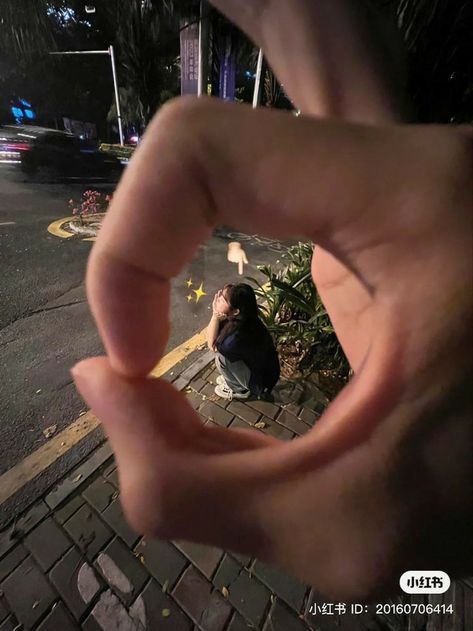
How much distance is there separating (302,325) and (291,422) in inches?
39.1

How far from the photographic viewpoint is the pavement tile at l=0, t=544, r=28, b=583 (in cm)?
177

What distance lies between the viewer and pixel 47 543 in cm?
188

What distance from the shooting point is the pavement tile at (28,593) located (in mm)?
1622

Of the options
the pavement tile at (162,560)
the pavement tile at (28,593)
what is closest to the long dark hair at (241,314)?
the pavement tile at (162,560)

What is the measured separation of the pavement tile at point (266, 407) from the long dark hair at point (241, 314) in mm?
616

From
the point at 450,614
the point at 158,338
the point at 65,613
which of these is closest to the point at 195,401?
the point at 65,613

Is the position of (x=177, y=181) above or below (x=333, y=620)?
above

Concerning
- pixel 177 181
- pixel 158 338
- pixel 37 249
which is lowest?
pixel 37 249

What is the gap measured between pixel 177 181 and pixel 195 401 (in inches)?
103

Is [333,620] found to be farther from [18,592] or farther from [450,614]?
[18,592]

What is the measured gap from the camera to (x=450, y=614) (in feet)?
Result: 5.52

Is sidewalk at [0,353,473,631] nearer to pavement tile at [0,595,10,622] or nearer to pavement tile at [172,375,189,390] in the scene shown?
pavement tile at [0,595,10,622]

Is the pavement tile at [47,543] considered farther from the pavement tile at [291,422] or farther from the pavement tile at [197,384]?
the pavement tile at [291,422]

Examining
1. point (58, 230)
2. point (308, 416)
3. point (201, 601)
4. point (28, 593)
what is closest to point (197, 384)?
point (308, 416)
